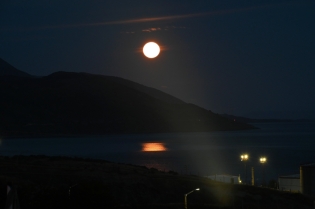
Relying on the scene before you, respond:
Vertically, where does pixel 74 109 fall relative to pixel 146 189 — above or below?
above

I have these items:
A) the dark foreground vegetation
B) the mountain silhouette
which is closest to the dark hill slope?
the mountain silhouette

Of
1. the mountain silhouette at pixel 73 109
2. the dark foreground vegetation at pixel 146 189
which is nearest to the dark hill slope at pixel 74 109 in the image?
the mountain silhouette at pixel 73 109

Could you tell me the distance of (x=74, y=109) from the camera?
16862 centimetres

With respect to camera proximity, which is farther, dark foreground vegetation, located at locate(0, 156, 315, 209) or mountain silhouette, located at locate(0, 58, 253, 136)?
mountain silhouette, located at locate(0, 58, 253, 136)

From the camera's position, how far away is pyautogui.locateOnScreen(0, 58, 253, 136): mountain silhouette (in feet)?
514

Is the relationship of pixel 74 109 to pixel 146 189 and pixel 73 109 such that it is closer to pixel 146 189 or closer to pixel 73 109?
pixel 73 109

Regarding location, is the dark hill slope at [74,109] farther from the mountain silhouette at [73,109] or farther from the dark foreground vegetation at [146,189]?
the dark foreground vegetation at [146,189]

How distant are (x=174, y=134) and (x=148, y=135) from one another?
664 inches

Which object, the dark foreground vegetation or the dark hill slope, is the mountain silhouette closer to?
the dark hill slope

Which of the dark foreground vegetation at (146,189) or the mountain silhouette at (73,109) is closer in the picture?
the dark foreground vegetation at (146,189)

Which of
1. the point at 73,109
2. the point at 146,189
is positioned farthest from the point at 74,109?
the point at 146,189

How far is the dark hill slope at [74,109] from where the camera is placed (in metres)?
157

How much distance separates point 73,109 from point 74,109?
39 cm

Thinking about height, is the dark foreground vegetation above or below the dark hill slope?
below
